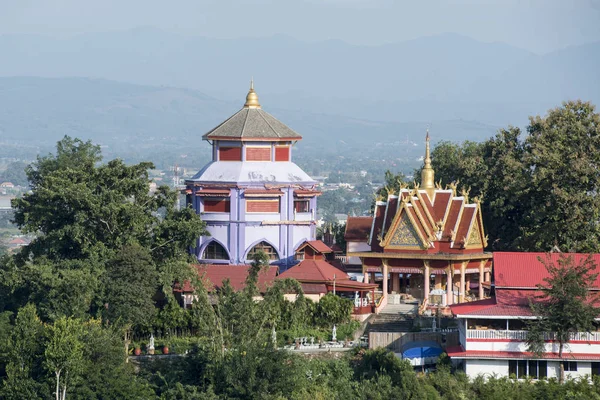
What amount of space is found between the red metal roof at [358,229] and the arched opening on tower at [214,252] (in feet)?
16.9

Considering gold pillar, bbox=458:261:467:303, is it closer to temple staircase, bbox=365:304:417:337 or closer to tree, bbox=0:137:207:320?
temple staircase, bbox=365:304:417:337

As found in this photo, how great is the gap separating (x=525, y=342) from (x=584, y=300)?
213cm

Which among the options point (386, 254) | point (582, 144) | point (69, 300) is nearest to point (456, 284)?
point (386, 254)

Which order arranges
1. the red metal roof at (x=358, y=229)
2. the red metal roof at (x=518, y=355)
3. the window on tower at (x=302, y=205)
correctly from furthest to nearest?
the window on tower at (x=302, y=205) < the red metal roof at (x=358, y=229) < the red metal roof at (x=518, y=355)

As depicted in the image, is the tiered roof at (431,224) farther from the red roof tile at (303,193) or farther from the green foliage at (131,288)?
the green foliage at (131,288)

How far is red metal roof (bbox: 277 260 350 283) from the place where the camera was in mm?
49312

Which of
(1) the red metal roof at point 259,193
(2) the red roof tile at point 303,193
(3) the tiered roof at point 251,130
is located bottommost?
(1) the red metal roof at point 259,193

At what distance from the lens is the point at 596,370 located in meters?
40.8

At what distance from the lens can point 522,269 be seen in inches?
1706

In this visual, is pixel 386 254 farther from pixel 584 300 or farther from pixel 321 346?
pixel 584 300

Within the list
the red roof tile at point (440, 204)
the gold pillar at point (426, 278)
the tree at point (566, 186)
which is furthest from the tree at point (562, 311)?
the red roof tile at point (440, 204)

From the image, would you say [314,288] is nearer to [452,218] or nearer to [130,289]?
[452,218]

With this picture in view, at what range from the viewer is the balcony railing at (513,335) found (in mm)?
40594

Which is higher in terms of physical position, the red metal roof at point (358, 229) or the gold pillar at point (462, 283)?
the red metal roof at point (358, 229)
